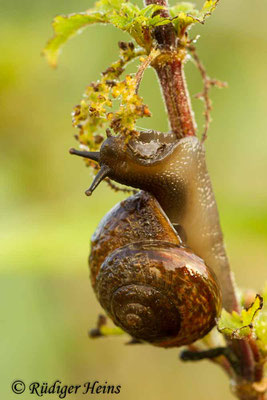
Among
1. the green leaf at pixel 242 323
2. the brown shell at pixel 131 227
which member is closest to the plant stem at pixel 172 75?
the brown shell at pixel 131 227

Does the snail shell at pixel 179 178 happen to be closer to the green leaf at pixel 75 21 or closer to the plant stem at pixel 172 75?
the plant stem at pixel 172 75

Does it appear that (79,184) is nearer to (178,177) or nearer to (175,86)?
(178,177)

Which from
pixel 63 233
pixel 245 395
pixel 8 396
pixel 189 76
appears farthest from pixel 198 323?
pixel 189 76

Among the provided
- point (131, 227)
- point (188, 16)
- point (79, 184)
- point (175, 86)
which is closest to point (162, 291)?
point (131, 227)

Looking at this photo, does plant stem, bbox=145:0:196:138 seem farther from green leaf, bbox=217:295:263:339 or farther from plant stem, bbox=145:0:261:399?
green leaf, bbox=217:295:263:339

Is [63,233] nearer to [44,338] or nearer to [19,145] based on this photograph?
[44,338]

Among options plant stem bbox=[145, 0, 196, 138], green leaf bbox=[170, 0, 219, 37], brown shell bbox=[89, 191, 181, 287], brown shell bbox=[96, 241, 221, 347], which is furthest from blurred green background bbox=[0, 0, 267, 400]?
green leaf bbox=[170, 0, 219, 37]

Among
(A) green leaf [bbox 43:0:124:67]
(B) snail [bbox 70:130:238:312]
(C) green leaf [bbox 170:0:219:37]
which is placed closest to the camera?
(C) green leaf [bbox 170:0:219:37]
